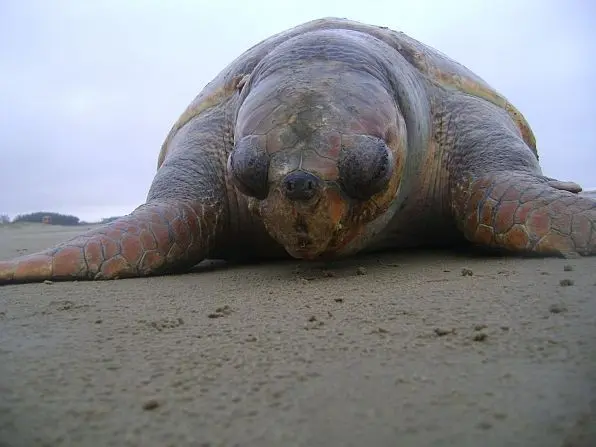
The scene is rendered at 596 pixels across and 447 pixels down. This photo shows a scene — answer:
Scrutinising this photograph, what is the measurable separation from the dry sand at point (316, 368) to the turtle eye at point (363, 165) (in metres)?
0.45

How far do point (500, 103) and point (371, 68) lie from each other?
2034mm

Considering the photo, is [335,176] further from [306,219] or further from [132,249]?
[132,249]

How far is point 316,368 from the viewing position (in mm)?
1022

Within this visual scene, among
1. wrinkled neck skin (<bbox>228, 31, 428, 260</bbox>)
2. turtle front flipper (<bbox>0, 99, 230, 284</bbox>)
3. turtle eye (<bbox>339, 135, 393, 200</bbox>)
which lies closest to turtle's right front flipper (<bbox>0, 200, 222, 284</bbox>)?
turtle front flipper (<bbox>0, 99, 230, 284</bbox>)

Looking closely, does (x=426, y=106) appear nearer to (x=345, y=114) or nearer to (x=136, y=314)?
(x=345, y=114)

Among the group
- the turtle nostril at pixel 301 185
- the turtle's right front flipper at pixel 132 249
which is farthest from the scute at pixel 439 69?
the turtle nostril at pixel 301 185

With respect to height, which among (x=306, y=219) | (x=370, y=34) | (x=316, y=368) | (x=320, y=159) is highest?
(x=370, y=34)

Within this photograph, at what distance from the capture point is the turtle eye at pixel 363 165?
2.04 meters

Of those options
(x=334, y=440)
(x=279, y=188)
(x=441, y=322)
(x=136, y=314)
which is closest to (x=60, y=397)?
(x=334, y=440)

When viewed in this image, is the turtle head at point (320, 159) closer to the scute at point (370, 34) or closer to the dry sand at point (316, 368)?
the dry sand at point (316, 368)

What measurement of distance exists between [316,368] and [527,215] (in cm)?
173

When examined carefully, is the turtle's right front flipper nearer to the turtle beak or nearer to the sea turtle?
the sea turtle

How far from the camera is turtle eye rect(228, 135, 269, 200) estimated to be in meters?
2.13

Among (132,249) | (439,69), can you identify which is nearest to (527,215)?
(439,69)
